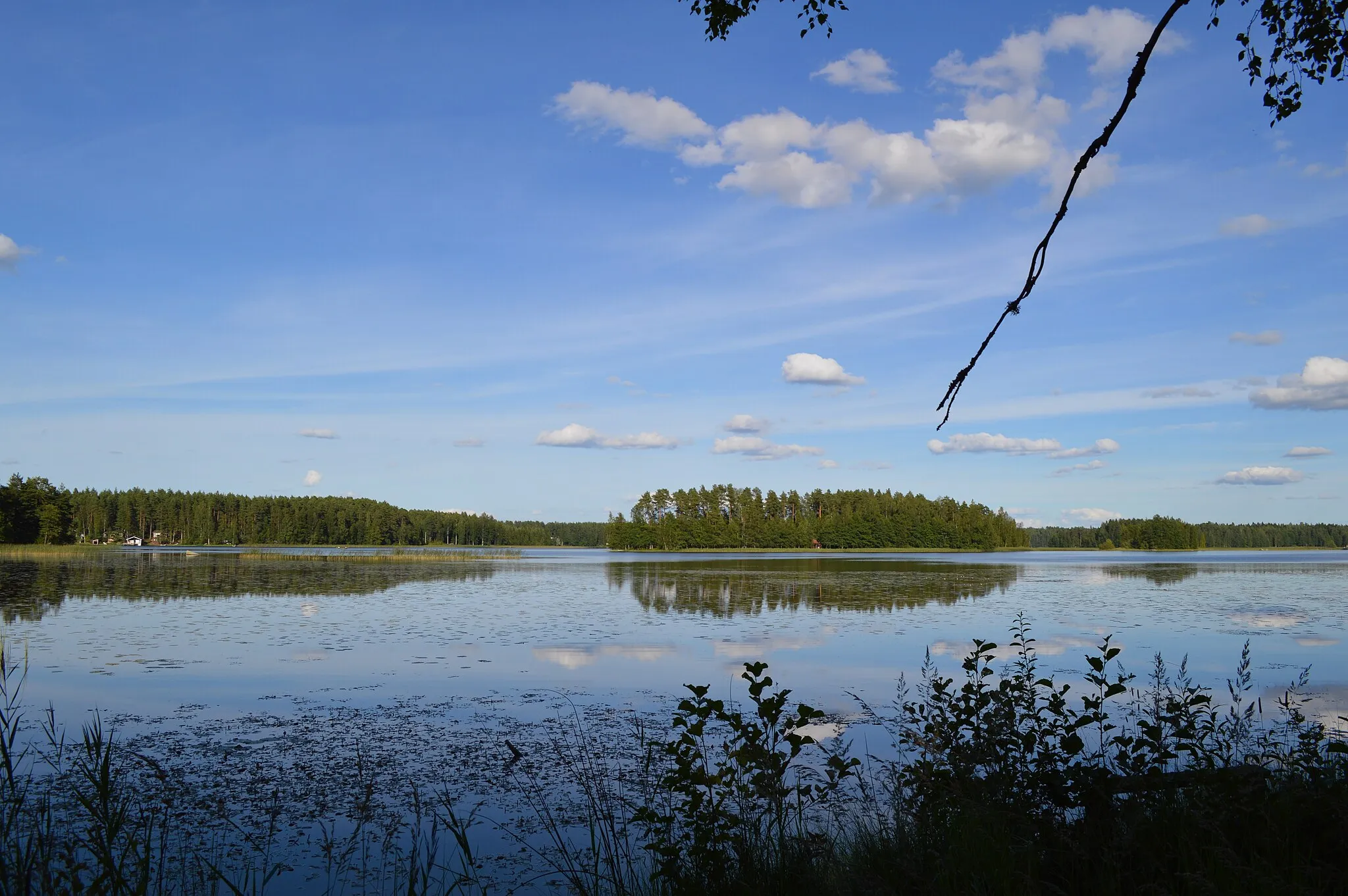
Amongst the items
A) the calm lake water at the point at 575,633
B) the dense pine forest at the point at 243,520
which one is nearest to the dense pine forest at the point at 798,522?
the dense pine forest at the point at 243,520

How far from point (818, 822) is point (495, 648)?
11471 millimetres

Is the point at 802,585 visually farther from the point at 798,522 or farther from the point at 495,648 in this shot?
the point at 798,522

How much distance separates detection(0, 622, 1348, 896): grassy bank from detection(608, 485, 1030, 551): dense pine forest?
112 meters

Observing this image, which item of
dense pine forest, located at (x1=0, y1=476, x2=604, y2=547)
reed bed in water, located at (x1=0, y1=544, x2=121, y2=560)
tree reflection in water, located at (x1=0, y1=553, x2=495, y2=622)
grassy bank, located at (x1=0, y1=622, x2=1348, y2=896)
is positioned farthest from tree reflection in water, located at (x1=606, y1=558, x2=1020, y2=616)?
dense pine forest, located at (x1=0, y1=476, x2=604, y2=547)

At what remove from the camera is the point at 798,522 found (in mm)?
123000

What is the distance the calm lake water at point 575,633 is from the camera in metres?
13.2

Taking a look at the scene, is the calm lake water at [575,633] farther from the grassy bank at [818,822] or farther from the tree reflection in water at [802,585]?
the grassy bank at [818,822]

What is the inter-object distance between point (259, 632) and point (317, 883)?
49.4 ft

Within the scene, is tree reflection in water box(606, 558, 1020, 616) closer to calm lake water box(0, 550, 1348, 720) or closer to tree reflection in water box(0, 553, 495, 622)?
calm lake water box(0, 550, 1348, 720)

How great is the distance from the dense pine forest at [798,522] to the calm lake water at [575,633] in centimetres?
7859

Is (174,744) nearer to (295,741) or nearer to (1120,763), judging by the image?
(295,741)

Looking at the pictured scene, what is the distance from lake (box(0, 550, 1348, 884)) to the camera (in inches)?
407

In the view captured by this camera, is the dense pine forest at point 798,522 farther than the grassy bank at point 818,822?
Yes

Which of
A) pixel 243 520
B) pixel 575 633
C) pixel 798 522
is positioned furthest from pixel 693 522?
pixel 575 633
